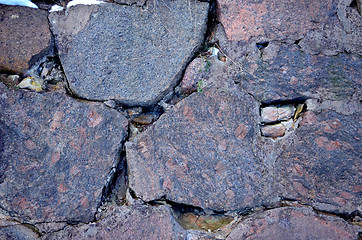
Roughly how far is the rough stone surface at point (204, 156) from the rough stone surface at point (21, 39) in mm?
702

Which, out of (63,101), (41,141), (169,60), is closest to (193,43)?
(169,60)

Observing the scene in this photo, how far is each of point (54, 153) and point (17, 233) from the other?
16.8 inches

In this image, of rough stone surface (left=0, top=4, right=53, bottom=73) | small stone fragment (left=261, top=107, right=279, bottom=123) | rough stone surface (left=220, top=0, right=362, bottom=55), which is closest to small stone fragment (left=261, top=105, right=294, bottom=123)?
small stone fragment (left=261, top=107, right=279, bottom=123)

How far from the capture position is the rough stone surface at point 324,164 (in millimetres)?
1321

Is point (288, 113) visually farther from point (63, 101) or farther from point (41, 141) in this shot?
point (41, 141)

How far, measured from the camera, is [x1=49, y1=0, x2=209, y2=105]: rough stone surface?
1407 mm

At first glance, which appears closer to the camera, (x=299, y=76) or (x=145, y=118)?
(x=299, y=76)

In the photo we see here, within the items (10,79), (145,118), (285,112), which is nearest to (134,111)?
(145,118)

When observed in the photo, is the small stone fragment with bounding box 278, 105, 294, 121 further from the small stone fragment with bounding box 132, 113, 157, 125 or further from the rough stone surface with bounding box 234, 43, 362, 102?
the small stone fragment with bounding box 132, 113, 157, 125

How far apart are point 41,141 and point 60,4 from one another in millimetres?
749

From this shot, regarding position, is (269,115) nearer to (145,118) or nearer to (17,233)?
(145,118)

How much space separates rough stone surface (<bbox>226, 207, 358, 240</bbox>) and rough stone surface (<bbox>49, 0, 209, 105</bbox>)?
80 centimetres

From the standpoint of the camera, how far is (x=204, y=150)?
1.38 meters

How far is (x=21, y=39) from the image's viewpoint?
1404 millimetres
